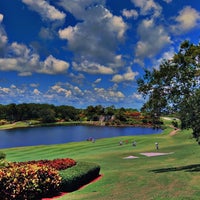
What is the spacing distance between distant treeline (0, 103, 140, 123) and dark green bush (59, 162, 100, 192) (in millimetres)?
144544

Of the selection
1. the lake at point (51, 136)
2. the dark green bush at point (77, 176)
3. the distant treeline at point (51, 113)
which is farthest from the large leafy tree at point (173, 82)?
the distant treeline at point (51, 113)

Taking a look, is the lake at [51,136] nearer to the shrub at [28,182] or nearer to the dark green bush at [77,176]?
the dark green bush at [77,176]

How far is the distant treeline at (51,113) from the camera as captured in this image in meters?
172

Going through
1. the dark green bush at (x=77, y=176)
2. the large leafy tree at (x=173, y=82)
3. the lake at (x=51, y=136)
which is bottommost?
the lake at (x=51, y=136)

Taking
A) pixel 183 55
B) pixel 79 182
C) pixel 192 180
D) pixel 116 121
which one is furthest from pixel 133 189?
pixel 116 121

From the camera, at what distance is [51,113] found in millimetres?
172125

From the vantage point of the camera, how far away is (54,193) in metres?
15.1

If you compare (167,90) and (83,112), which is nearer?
(167,90)

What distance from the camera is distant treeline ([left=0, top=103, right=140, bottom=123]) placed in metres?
172

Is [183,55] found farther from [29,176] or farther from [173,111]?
[29,176]

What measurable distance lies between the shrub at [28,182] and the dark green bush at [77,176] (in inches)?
20.5

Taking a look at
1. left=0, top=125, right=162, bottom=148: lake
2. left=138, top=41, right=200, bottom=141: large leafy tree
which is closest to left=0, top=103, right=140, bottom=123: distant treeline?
left=0, top=125, right=162, bottom=148: lake

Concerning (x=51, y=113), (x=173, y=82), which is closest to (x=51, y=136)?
(x=173, y=82)

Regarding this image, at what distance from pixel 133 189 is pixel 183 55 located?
1028cm
